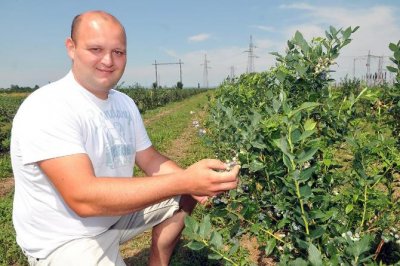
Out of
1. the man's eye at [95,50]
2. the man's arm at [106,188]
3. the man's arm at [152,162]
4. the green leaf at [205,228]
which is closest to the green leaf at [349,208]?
the man's arm at [106,188]

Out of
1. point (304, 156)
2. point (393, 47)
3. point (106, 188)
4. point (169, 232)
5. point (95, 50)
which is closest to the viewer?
point (304, 156)

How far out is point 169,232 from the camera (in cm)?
285

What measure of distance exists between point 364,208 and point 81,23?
1771mm

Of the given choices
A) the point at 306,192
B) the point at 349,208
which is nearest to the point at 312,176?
the point at 349,208

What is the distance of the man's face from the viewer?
7.19ft

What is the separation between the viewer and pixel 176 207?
9.29ft

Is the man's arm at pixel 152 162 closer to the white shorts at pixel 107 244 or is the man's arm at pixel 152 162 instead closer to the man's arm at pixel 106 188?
the white shorts at pixel 107 244

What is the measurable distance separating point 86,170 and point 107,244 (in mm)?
750

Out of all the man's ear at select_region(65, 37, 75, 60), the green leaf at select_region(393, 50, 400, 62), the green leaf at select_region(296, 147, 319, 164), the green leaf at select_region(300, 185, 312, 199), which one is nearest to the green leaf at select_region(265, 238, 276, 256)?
the green leaf at select_region(300, 185, 312, 199)

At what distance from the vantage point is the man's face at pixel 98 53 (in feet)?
7.19

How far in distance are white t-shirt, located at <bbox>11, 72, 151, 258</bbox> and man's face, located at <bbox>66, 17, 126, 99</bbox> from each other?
115 millimetres

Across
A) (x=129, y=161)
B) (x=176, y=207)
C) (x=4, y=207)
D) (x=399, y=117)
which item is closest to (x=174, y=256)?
(x=176, y=207)

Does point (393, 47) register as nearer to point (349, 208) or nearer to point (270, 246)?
point (349, 208)

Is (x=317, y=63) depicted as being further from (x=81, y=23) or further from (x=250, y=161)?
(x=81, y=23)
